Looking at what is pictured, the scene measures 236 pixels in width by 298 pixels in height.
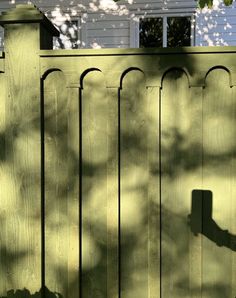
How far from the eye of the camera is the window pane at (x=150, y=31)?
8197 mm

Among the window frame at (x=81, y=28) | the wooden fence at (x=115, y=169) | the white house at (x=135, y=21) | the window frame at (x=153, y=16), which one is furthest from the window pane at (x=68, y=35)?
the wooden fence at (x=115, y=169)

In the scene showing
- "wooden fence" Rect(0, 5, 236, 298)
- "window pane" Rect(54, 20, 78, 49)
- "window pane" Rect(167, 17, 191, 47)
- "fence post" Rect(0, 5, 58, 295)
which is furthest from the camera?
"window pane" Rect(54, 20, 78, 49)

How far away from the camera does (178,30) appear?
26.8 ft

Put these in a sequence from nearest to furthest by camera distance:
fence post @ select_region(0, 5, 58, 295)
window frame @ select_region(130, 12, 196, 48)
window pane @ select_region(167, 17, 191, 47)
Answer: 1. fence post @ select_region(0, 5, 58, 295)
2. window frame @ select_region(130, 12, 196, 48)
3. window pane @ select_region(167, 17, 191, 47)

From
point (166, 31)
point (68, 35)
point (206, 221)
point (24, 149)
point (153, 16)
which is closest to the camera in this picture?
point (206, 221)

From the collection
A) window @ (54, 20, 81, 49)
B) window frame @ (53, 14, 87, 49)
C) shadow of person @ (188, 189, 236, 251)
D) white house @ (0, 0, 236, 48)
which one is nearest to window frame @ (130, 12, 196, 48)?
white house @ (0, 0, 236, 48)

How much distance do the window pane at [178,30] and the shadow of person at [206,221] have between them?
21.0 feet

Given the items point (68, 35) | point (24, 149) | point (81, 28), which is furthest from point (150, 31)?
point (24, 149)

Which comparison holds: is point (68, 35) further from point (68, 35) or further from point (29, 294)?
point (29, 294)

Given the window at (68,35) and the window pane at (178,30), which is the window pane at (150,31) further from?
the window at (68,35)

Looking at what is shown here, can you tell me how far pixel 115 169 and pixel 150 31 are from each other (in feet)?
21.0

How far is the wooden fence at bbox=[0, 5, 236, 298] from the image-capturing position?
90.5 inches

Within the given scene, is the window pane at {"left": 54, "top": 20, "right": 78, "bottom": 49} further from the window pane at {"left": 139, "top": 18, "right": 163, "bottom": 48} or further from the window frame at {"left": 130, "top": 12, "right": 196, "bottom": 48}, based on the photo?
the window pane at {"left": 139, "top": 18, "right": 163, "bottom": 48}

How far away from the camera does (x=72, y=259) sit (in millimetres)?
2422
